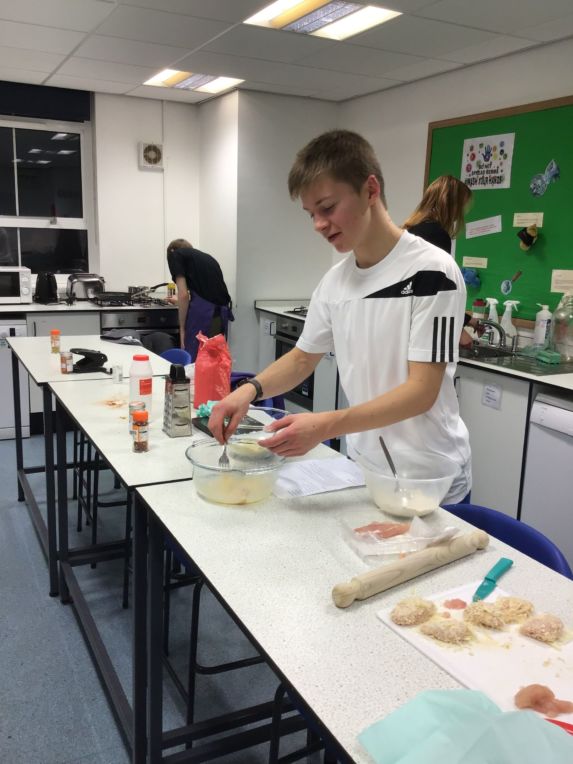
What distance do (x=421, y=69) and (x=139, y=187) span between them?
2560 mm

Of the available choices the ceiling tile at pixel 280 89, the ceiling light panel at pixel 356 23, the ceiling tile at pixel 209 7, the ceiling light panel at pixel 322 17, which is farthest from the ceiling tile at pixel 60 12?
the ceiling tile at pixel 280 89

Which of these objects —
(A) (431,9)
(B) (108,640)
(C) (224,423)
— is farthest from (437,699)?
(A) (431,9)

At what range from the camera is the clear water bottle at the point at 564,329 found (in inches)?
134

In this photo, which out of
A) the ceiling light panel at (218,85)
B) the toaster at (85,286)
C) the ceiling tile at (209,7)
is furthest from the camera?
the toaster at (85,286)

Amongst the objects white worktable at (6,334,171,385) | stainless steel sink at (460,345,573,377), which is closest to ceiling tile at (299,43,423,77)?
stainless steel sink at (460,345,573,377)

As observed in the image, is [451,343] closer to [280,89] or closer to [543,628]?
[543,628]

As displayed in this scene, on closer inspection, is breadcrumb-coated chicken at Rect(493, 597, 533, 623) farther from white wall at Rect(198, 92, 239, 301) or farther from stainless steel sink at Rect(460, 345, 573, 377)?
white wall at Rect(198, 92, 239, 301)

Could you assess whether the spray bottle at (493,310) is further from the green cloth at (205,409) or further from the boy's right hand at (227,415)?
the boy's right hand at (227,415)

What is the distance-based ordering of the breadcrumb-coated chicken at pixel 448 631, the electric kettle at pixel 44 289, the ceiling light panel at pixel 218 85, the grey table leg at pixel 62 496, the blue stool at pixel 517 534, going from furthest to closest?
the electric kettle at pixel 44 289
the ceiling light panel at pixel 218 85
the grey table leg at pixel 62 496
the blue stool at pixel 517 534
the breadcrumb-coated chicken at pixel 448 631

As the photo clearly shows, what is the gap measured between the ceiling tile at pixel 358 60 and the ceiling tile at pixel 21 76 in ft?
6.46

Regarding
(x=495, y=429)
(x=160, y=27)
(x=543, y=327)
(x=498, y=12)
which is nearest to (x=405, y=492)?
(x=495, y=429)

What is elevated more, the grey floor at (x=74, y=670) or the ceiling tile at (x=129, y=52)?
the ceiling tile at (x=129, y=52)

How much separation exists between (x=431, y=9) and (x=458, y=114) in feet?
3.88

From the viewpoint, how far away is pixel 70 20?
10.9 feet
